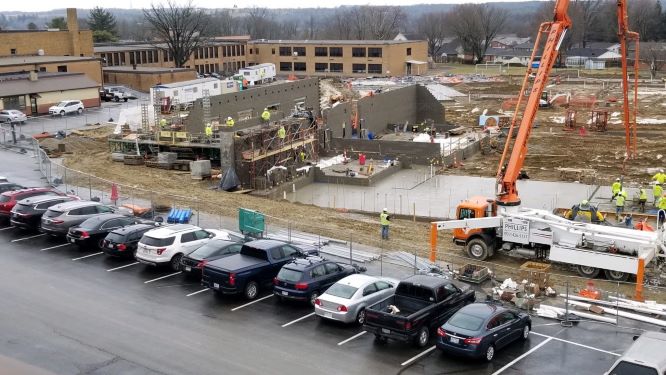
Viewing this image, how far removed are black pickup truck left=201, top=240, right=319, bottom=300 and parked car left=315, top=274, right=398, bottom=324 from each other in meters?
2.50

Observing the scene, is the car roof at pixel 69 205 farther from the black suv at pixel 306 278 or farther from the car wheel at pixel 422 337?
the car wheel at pixel 422 337

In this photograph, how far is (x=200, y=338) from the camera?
18.4m

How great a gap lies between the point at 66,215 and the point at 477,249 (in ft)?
47.7

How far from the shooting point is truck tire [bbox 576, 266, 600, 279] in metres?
25.1

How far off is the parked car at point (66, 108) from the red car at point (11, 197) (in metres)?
32.3

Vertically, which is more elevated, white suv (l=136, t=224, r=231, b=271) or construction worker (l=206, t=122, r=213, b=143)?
construction worker (l=206, t=122, r=213, b=143)

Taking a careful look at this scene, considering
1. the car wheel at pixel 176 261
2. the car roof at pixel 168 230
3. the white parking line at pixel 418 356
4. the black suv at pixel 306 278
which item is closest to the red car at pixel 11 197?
the car roof at pixel 168 230

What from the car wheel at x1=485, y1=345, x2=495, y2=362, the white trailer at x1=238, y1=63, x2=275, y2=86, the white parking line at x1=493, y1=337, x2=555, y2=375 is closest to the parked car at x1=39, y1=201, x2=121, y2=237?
the car wheel at x1=485, y1=345, x2=495, y2=362

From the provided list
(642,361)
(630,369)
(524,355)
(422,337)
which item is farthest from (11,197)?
(642,361)

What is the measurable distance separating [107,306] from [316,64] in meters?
97.1

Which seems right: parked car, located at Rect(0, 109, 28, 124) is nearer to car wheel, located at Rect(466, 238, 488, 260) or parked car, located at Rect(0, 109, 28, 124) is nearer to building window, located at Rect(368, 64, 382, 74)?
car wheel, located at Rect(466, 238, 488, 260)

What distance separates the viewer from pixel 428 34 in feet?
597

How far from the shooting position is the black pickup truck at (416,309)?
17516 mm

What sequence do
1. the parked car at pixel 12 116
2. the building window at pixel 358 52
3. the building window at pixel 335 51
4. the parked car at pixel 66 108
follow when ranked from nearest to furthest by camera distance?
the parked car at pixel 12 116 < the parked car at pixel 66 108 < the building window at pixel 358 52 < the building window at pixel 335 51
